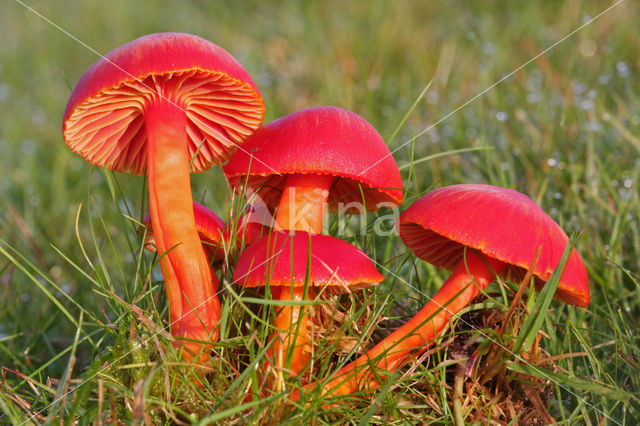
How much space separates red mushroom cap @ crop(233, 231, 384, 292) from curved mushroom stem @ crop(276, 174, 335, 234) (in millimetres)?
154

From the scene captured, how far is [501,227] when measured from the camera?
5.23 feet

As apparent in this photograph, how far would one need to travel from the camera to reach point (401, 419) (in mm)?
1691

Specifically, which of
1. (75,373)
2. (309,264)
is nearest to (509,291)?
(309,264)

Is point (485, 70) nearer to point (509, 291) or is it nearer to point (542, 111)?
point (542, 111)

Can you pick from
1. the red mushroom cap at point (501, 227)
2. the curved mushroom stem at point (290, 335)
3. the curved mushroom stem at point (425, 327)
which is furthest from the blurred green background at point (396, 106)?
the curved mushroom stem at point (290, 335)

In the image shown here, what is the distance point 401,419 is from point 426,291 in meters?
0.84

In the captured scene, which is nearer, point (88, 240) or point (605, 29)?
point (88, 240)

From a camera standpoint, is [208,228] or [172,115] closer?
[172,115]

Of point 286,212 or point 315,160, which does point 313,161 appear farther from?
point 286,212

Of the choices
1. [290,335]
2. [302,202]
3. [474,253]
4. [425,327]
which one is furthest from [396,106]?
[290,335]

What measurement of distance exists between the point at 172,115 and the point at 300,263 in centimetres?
71

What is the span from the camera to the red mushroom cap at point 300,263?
65.5 inches

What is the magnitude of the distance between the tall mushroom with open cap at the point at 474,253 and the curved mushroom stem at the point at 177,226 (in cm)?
47

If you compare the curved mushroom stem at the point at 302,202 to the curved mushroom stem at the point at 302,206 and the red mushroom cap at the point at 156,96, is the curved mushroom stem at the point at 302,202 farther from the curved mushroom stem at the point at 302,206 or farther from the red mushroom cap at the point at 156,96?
the red mushroom cap at the point at 156,96
